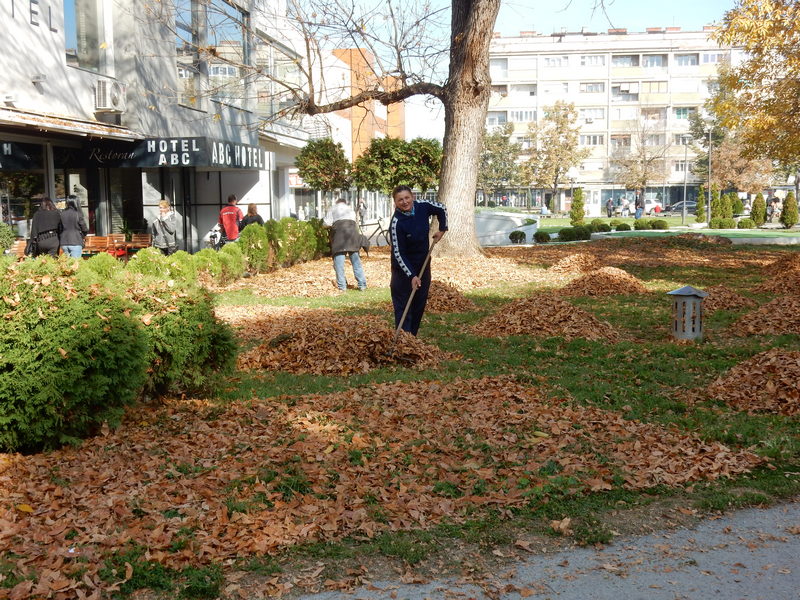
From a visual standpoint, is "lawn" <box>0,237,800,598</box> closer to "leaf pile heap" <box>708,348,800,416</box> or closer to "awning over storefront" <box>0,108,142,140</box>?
"leaf pile heap" <box>708,348,800,416</box>

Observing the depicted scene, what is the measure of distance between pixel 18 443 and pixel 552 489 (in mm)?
3407

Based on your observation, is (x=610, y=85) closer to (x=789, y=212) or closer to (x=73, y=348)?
(x=789, y=212)

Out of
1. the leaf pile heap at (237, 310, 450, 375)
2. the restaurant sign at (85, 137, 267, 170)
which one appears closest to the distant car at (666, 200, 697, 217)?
the restaurant sign at (85, 137, 267, 170)

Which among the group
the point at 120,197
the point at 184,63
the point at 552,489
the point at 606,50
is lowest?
the point at 552,489

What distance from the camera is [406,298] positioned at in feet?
30.6

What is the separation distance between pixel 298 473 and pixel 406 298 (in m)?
4.18

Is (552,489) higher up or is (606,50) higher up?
(606,50)

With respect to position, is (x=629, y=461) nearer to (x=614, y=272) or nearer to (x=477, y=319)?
(x=477, y=319)

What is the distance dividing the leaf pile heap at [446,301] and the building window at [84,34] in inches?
383

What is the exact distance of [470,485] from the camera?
5.22m

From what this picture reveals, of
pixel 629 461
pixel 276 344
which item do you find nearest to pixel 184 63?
pixel 276 344

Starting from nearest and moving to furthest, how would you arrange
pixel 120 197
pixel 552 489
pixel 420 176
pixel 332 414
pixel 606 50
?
pixel 552 489
pixel 332 414
pixel 120 197
pixel 420 176
pixel 606 50

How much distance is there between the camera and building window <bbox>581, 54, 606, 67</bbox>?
285 feet

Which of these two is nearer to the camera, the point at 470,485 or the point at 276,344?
the point at 470,485
